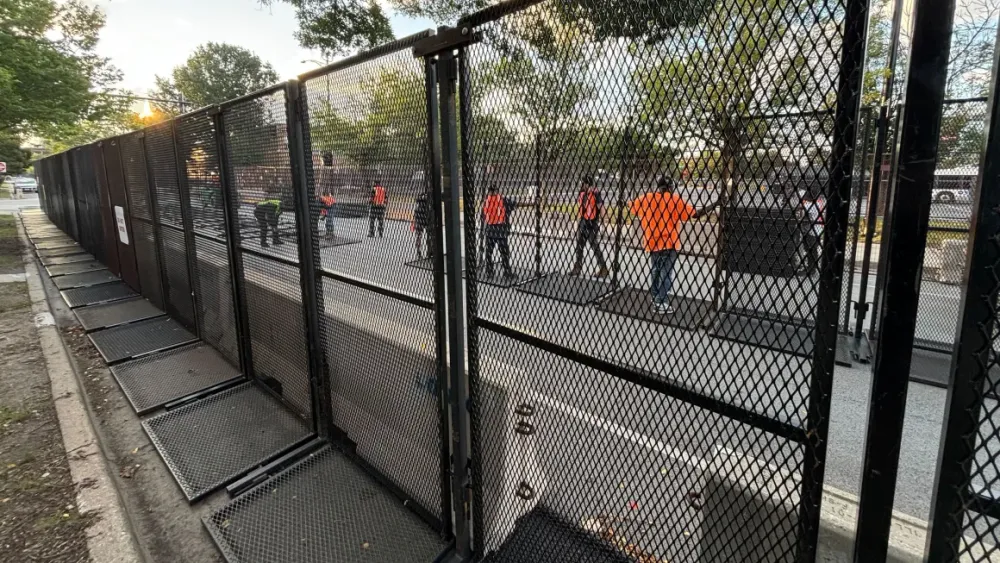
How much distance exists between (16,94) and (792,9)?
58.0 ft

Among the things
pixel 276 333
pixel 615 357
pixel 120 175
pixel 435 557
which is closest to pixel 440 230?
pixel 615 357

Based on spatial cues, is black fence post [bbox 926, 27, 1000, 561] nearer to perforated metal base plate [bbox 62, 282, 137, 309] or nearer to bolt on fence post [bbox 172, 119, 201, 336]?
bolt on fence post [bbox 172, 119, 201, 336]

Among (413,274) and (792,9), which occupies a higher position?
(792,9)

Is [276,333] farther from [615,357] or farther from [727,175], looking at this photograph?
[727,175]

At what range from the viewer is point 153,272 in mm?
6945

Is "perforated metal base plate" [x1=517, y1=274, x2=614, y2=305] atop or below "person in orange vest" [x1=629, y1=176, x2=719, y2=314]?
below

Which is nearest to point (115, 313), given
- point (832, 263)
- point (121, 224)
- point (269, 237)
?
point (121, 224)

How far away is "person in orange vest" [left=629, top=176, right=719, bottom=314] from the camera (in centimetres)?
130

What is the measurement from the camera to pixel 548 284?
176cm

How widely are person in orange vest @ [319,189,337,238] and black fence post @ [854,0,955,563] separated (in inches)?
108

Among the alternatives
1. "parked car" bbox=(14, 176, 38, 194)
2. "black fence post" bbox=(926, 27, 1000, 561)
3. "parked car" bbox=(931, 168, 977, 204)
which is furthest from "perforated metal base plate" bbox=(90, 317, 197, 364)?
"parked car" bbox=(14, 176, 38, 194)

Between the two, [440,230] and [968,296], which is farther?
[440,230]

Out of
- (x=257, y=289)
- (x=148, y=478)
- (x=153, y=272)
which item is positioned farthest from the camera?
(x=153, y=272)

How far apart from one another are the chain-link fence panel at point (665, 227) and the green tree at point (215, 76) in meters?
48.2
